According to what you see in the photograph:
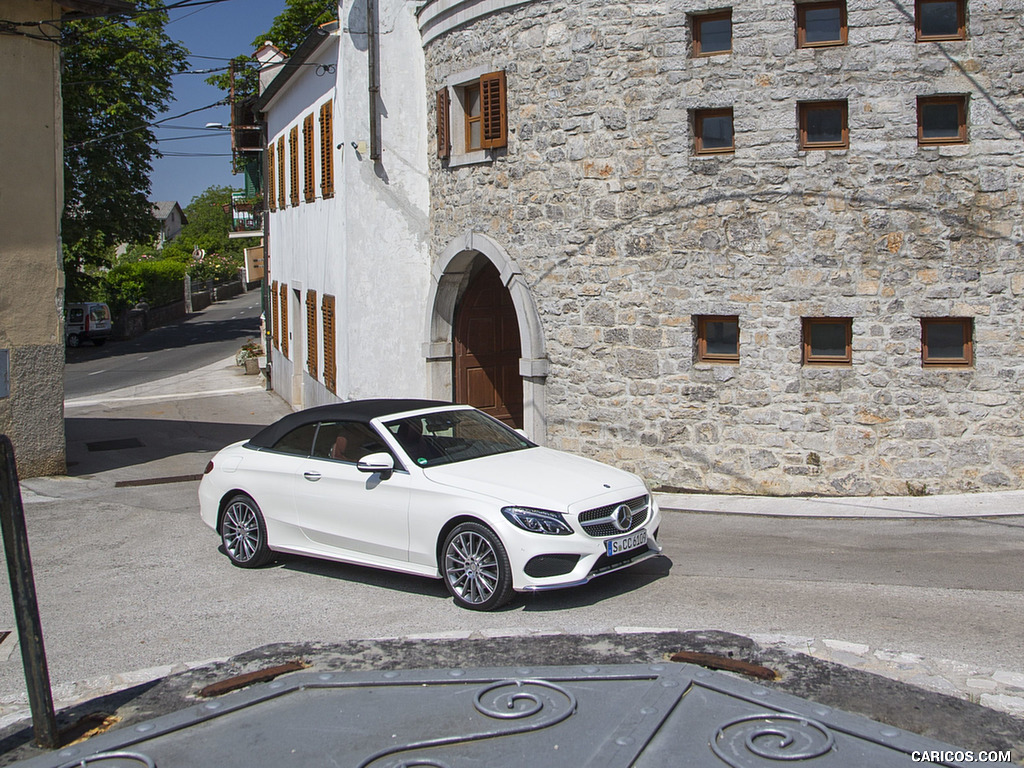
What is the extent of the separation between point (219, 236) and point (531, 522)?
3326 inches

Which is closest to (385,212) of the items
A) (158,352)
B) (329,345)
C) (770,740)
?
(329,345)

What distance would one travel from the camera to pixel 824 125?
1219cm

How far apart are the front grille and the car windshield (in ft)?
4.20

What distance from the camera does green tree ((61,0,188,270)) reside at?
3703cm

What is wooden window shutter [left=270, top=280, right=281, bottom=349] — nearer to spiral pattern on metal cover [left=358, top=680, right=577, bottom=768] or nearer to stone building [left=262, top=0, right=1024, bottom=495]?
stone building [left=262, top=0, right=1024, bottom=495]

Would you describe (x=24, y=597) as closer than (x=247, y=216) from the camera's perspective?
Yes

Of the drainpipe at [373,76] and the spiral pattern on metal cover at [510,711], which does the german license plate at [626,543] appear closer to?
the spiral pattern on metal cover at [510,711]

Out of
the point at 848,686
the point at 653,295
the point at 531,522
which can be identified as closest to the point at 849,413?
Result: the point at 653,295

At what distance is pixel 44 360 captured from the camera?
13453mm

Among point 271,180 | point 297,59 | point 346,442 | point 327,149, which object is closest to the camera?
point 346,442

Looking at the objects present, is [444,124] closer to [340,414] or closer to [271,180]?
[340,414]

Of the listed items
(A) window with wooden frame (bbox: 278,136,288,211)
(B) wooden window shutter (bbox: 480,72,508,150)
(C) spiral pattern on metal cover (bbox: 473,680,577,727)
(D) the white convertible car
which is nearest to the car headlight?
(D) the white convertible car

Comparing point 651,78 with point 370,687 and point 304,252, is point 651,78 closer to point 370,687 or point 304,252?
point 370,687

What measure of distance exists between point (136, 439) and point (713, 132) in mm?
11407
